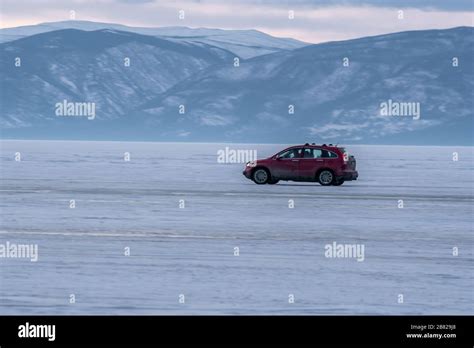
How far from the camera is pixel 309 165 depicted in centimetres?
4497

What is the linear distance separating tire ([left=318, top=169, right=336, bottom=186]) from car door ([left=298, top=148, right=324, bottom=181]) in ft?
1.20

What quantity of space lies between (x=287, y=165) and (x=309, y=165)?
2.56 ft

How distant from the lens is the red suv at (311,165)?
146 feet

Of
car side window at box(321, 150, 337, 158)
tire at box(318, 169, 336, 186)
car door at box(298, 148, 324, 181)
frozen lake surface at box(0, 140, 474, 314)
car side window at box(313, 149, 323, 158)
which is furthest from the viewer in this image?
tire at box(318, 169, 336, 186)

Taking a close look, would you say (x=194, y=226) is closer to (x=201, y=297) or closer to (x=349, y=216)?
(x=349, y=216)

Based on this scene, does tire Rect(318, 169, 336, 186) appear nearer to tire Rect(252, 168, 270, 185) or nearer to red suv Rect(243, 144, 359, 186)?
red suv Rect(243, 144, 359, 186)

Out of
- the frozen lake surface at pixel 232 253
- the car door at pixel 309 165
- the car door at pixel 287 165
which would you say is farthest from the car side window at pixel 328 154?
the frozen lake surface at pixel 232 253

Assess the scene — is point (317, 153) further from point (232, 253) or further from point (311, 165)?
point (232, 253)


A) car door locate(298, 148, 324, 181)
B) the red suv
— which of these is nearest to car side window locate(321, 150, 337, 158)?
the red suv

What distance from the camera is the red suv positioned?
146 feet

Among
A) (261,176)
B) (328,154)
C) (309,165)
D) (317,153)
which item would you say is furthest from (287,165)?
(261,176)

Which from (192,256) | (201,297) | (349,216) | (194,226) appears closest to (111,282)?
(201,297)

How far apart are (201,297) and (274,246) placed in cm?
688

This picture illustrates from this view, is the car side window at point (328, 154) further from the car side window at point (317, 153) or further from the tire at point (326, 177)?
the tire at point (326, 177)
